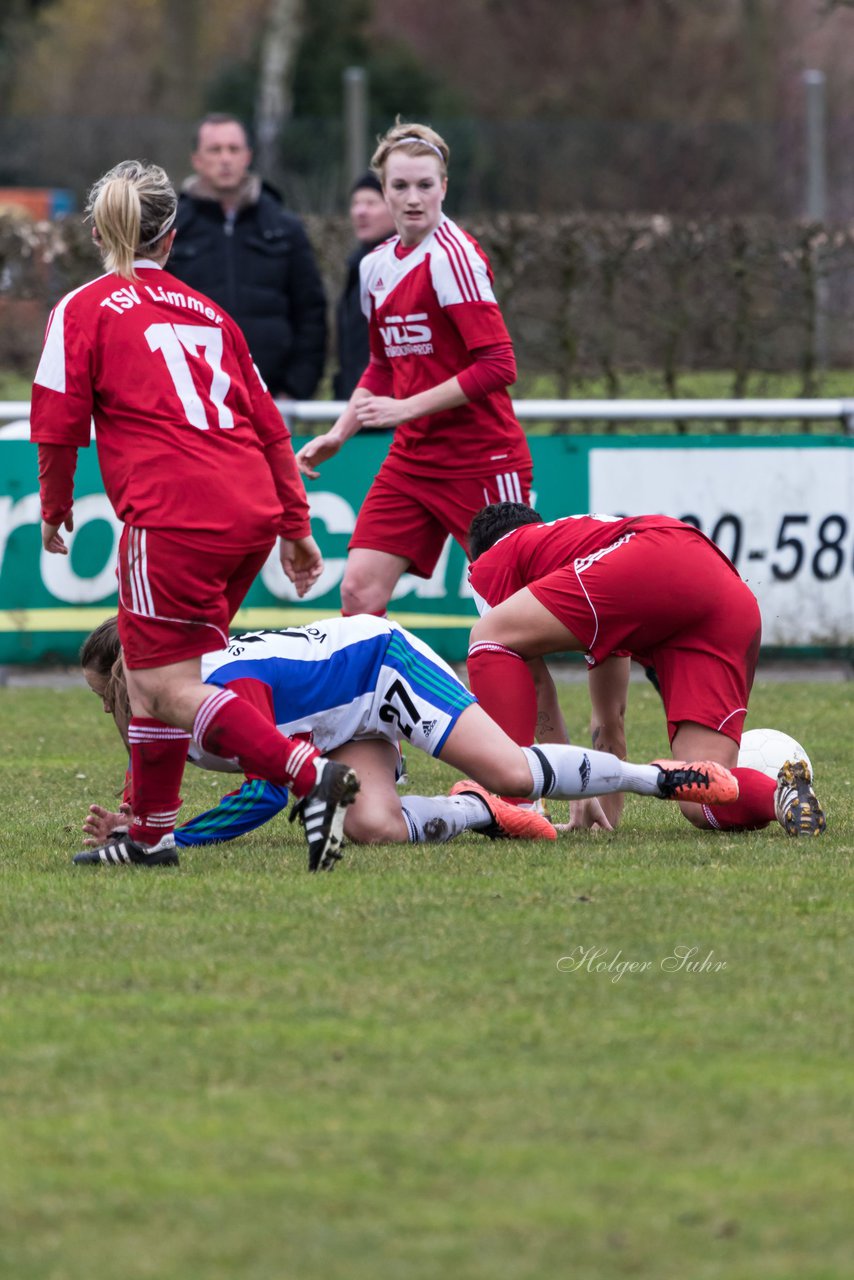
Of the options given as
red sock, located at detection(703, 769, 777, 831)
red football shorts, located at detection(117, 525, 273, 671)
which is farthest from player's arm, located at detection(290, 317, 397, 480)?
red sock, located at detection(703, 769, 777, 831)

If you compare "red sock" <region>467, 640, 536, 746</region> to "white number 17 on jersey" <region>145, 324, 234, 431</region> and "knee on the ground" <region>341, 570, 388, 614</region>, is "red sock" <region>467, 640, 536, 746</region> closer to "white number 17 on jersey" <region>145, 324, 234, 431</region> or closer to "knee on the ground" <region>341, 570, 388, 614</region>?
"white number 17 on jersey" <region>145, 324, 234, 431</region>

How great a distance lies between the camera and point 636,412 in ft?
33.6

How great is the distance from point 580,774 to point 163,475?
55.0 inches

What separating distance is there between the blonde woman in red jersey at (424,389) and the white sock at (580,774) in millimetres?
1964

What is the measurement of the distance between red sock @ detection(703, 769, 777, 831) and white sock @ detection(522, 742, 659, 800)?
0.39 m

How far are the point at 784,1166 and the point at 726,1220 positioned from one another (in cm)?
24

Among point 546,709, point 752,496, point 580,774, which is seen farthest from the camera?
point 752,496

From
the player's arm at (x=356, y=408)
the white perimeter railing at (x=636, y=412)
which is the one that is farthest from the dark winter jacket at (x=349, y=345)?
the player's arm at (x=356, y=408)

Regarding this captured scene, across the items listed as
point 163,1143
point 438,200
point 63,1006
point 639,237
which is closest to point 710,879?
point 63,1006

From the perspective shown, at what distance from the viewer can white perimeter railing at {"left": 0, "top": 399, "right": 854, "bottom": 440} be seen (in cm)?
1020

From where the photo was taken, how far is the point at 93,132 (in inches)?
1128

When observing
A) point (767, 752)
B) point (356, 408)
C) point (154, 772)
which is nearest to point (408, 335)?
point (356, 408)

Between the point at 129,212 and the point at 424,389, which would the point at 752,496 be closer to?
the point at 424,389

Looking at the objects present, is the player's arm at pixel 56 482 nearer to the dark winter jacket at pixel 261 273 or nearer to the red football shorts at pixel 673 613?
the red football shorts at pixel 673 613
